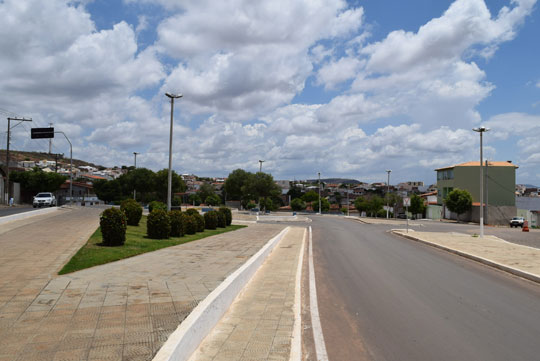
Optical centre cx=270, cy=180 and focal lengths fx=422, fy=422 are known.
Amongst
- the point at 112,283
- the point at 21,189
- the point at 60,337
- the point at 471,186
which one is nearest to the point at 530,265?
the point at 112,283

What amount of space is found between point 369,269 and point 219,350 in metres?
8.35

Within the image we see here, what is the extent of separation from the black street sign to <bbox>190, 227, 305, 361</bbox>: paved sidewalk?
38.3 metres

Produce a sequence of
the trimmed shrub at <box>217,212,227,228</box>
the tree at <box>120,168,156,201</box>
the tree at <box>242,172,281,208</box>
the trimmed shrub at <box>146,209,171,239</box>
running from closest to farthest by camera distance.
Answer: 1. the trimmed shrub at <box>146,209,171,239</box>
2. the trimmed shrub at <box>217,212,227,228</box>
3. the tree at <box>120,168,156,201</box>
4. the tree at <box>242,172,281,208</box>

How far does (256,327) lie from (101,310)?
7.27ft

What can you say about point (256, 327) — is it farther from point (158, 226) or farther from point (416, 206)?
point (416, 206)

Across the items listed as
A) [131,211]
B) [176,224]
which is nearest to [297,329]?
[176,224]

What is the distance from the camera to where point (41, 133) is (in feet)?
138

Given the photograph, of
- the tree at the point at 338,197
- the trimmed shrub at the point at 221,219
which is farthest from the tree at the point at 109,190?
the tree at the point at 338,197

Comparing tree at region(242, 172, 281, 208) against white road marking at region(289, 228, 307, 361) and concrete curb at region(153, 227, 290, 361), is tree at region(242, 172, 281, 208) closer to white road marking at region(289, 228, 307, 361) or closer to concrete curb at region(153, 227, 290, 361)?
white road marking at region(289, 228, 307, 361)

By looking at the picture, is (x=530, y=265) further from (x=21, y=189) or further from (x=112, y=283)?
(x=21, y=189)

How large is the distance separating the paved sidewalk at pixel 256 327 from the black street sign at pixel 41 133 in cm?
3831

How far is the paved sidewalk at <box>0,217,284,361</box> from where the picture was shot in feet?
14.8

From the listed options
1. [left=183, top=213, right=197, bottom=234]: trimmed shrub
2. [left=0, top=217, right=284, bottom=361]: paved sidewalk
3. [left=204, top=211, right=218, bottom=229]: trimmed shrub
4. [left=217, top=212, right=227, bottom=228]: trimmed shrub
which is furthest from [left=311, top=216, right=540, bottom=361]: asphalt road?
[left=217, top=212, right=227, bottom=228]: trimmed shrub

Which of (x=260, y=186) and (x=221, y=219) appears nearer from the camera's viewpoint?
(x=221, y=219)
